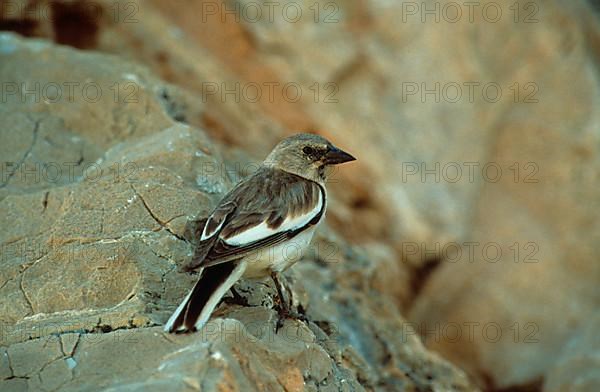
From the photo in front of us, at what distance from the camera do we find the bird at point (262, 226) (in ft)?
15.0

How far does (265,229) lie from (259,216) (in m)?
0.11

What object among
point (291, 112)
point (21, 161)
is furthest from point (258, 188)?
point (291, 112)

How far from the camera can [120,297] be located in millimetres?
4906

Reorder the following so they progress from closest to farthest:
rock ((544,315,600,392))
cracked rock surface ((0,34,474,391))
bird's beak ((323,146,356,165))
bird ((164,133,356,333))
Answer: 1. cracked rock surface ((0,34,474,391))
2. bird ((164,133,356,333))
3. bird's beak ((323,146,356,165))
4. rock ((544,315,600,392))

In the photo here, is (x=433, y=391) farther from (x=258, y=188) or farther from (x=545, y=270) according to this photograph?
(x=545, y=270)

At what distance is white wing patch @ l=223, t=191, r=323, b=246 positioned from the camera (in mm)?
4879

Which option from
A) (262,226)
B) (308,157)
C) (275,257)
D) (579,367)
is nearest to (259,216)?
(262,226)

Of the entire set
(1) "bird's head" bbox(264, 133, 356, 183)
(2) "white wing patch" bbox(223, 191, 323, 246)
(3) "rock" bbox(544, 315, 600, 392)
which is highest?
(1) "bird's head" bbox(264, 133, 356, 183)

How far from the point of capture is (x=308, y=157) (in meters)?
6.06

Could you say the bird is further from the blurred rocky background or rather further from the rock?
the rock

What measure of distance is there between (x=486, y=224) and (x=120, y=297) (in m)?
5.51

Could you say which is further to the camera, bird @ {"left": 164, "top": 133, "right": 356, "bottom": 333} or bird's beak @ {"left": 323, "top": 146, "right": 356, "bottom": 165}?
bird's beak @ {"left": 323, "top": 146, "right": 356, "bottom": 165}

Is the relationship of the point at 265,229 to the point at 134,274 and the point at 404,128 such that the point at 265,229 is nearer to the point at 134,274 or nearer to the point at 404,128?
the point at 134,274

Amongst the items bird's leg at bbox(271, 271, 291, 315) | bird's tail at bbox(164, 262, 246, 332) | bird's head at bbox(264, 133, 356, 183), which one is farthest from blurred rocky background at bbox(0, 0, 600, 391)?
bird's tail at bbox(164, 262, 246, 332)
